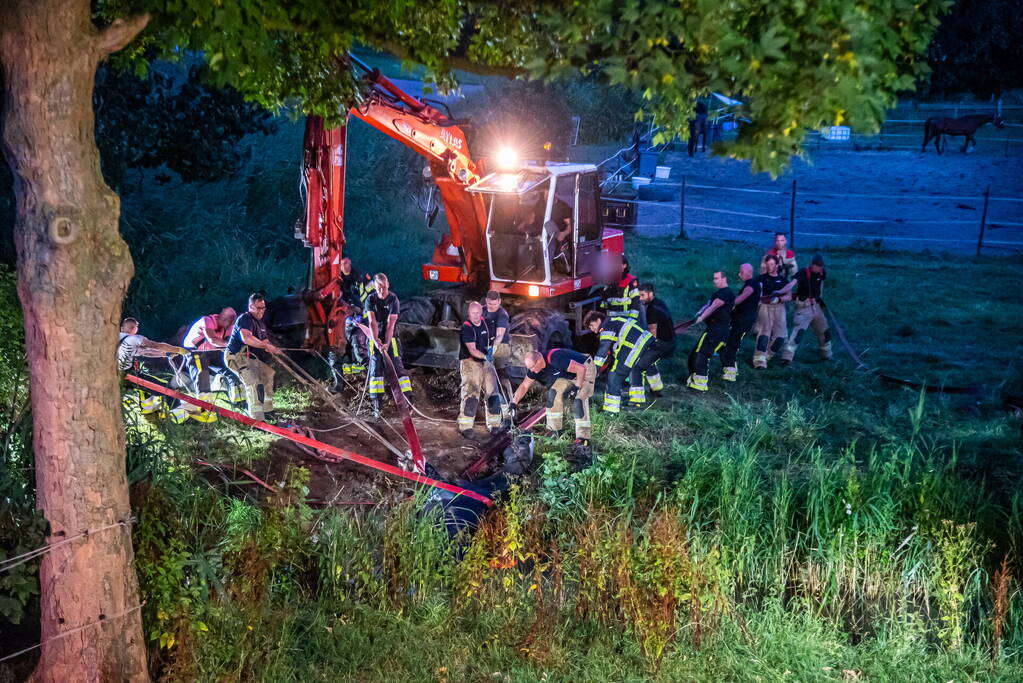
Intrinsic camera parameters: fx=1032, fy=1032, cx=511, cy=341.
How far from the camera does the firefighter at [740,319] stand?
1239 centimetres

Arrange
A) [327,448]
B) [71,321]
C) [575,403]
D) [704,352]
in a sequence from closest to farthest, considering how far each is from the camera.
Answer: [71,321]
[327,448]
[575,403]
[704,352]

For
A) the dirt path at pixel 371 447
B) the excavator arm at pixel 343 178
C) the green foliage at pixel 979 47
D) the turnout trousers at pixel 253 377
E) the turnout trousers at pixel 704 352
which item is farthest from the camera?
the green foliage at pixel 979 47

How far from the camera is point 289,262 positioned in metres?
19.9

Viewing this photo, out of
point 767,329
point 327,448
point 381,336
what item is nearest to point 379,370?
point 381,336

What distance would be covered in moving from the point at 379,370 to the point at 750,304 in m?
4.53

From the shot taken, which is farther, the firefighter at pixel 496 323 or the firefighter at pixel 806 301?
the firefighter at pixel 806 301

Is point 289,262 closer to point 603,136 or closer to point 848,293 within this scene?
point 848,293

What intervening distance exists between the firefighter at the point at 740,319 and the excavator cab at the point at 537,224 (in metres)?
1.97

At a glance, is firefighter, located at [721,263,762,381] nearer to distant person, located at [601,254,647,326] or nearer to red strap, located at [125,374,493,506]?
distant person, located at [601,254,647,326]

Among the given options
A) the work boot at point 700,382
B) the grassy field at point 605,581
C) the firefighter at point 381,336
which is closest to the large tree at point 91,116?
the grassy field at point 605,581

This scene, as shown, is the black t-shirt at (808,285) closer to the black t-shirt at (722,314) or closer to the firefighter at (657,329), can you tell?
the black t-shirt at (722,314)

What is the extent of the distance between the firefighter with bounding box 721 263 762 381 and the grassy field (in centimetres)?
407

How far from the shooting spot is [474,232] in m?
12.8

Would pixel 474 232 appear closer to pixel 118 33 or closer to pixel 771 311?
pixel 771 311
